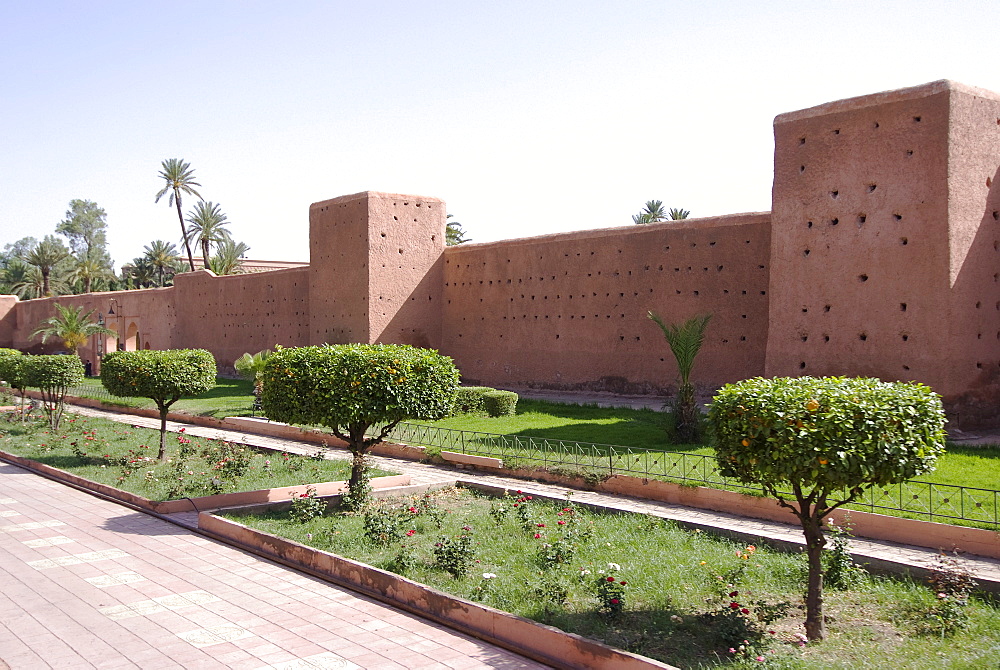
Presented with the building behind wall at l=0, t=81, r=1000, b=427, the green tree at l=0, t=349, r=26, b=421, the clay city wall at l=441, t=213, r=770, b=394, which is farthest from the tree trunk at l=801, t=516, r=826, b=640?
the green tree at l=0, t=349, r=26, b=421

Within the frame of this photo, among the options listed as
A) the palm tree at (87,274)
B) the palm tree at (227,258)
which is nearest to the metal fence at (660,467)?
the palm tree at (227,258)

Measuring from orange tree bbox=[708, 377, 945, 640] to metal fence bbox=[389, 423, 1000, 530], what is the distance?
1.10m

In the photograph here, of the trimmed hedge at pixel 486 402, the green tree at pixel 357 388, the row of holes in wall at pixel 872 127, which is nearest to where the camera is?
the green tree at pixel 357 388

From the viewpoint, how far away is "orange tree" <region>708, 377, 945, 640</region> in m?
4.89

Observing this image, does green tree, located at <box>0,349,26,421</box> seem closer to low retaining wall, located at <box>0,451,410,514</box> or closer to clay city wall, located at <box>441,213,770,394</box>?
low retaining wall, located at <box>0,451,410,514</box>

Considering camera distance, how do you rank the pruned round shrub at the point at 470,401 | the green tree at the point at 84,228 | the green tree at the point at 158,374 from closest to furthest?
the green tree at the point at 158,374 < the pruned round shrub at the point at 470,401 < the green tree at the point at 84,228

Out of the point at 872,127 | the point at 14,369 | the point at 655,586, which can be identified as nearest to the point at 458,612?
the point at 655,586

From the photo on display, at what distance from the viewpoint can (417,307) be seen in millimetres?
21625

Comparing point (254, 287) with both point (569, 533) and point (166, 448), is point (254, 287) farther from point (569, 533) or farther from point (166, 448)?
point (569, 533)

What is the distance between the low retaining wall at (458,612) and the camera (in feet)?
16.2

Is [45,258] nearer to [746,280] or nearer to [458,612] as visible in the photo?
[746,280]

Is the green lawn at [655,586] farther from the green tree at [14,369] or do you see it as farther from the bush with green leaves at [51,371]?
the green tree at [14,369]

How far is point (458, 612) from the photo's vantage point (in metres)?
5.84

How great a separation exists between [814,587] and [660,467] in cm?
498
